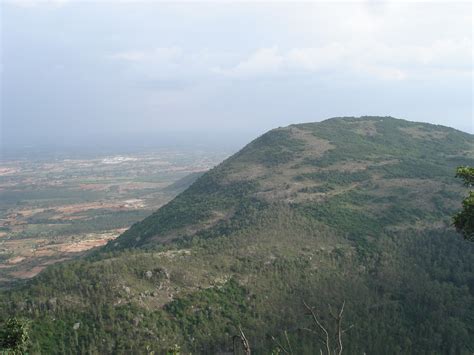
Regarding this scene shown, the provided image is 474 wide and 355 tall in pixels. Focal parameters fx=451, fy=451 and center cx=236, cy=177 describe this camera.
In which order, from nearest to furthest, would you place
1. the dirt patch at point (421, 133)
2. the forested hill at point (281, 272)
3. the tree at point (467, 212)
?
the tree at point (467, 212)
the forested hill at point (281, 272)
the dirt patch at point (421, 133)

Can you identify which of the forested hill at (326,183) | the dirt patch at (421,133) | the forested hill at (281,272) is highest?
the dirt patch at (421,133)

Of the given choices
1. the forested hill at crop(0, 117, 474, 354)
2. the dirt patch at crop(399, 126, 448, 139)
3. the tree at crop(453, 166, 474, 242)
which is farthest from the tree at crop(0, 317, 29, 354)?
the dirt patch at crop(399, 126, 448, 139)

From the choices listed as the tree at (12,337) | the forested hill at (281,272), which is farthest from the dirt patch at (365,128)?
the tree at (12,337)

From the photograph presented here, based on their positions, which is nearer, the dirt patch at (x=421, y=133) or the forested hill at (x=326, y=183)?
the forested hill at (x=326, y=183)

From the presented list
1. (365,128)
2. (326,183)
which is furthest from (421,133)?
(326,183)

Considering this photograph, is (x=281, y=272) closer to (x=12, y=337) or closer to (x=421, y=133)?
(x=12, y=337)

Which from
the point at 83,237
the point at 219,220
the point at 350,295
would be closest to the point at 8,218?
the point at 83,237

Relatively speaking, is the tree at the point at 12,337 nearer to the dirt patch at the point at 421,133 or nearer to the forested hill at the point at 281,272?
the forested hill at the point at 281,272

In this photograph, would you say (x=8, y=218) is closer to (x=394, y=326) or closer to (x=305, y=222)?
(x=305, y=222)
